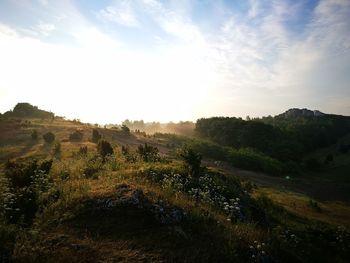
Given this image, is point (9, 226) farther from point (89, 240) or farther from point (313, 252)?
point (313, 252)

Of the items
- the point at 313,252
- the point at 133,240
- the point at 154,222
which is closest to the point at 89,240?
the point at 133,240

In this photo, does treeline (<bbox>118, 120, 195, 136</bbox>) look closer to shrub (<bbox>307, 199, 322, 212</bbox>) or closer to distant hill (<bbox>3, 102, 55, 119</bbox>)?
distant hill (<bbox>3, 102, 55, 119</bbox>)

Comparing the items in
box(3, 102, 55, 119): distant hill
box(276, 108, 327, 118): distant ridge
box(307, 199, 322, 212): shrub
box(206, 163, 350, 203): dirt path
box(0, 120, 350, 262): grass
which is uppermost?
box(276, 108, 327, 118): distant ridge

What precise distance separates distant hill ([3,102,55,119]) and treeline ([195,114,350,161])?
1629 inches

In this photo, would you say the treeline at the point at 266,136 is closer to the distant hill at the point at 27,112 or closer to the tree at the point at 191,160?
the distant hill at the point at 27,112

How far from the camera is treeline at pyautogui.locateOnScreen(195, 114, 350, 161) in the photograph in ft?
244

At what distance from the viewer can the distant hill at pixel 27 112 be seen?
69175 millimetres

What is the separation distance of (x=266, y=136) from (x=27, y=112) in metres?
55.7

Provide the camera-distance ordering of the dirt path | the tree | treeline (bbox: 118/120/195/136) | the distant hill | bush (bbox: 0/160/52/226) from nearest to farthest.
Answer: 1. bush (bbox: 0/160/52/226)
2. the tree
3. the dirt path
4. the distant hill
5. treeline (bbox: 118/120/195/136)

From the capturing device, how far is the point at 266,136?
78875mm

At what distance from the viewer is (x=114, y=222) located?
8.15 m

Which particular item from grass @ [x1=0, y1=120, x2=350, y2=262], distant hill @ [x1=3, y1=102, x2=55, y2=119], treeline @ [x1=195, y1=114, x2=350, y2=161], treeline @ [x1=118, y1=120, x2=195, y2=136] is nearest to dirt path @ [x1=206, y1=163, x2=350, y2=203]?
treeline @ [x1=195, y1=114, x2=350, y2=161]

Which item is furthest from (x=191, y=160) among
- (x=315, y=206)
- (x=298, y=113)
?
(x=298, y=113)

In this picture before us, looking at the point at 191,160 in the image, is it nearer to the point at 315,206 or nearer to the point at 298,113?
the point at 315,206
